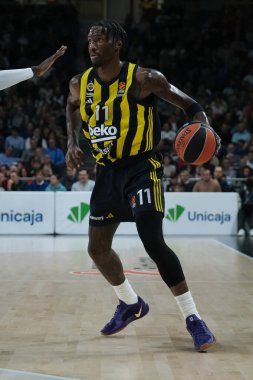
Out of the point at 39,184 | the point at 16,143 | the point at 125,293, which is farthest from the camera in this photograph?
the point at 16,143

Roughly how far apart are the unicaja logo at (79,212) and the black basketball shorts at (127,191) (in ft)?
34.9

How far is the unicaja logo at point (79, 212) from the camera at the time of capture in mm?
16109

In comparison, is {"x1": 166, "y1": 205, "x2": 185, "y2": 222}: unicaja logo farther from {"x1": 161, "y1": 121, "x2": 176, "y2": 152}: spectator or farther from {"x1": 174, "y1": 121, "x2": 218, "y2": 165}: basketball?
{"x1": 174, "y1": 121, "x2": 218, "y2": 165}: basketball

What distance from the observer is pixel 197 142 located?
505cm

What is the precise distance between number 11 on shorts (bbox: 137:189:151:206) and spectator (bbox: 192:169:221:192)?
11418mm

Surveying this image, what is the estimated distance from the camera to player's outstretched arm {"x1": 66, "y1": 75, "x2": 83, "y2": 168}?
545 centimetres

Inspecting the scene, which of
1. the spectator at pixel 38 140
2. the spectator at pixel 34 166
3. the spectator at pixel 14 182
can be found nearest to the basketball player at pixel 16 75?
the spectator at pixel 14 182

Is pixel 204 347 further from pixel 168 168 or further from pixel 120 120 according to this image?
pixel 168 168

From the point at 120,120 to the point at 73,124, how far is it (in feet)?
1.76

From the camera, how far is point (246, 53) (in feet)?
78.5

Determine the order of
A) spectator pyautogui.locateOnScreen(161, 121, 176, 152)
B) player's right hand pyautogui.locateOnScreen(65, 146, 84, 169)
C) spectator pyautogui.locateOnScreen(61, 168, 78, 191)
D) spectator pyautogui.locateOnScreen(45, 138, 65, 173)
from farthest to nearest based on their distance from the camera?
spectator pyautogui.locateOnScreen(161, 121, 176, 152) → spectator pyautogui.locateOnScreen(45, 138, 65, 173) → spectator pyautogui.locateOnScreen(61, 168, 78, 191) → player's right hand pyautogui.locateOnScreen(65, 146, 84, 169)

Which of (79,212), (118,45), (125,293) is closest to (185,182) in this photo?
(79,212)

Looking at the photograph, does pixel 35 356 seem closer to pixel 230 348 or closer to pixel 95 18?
pixel 230 348

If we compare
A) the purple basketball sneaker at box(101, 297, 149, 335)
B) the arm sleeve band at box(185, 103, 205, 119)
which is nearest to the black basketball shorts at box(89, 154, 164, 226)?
the arm sleeve band at box(185, 103, 205, 119)
